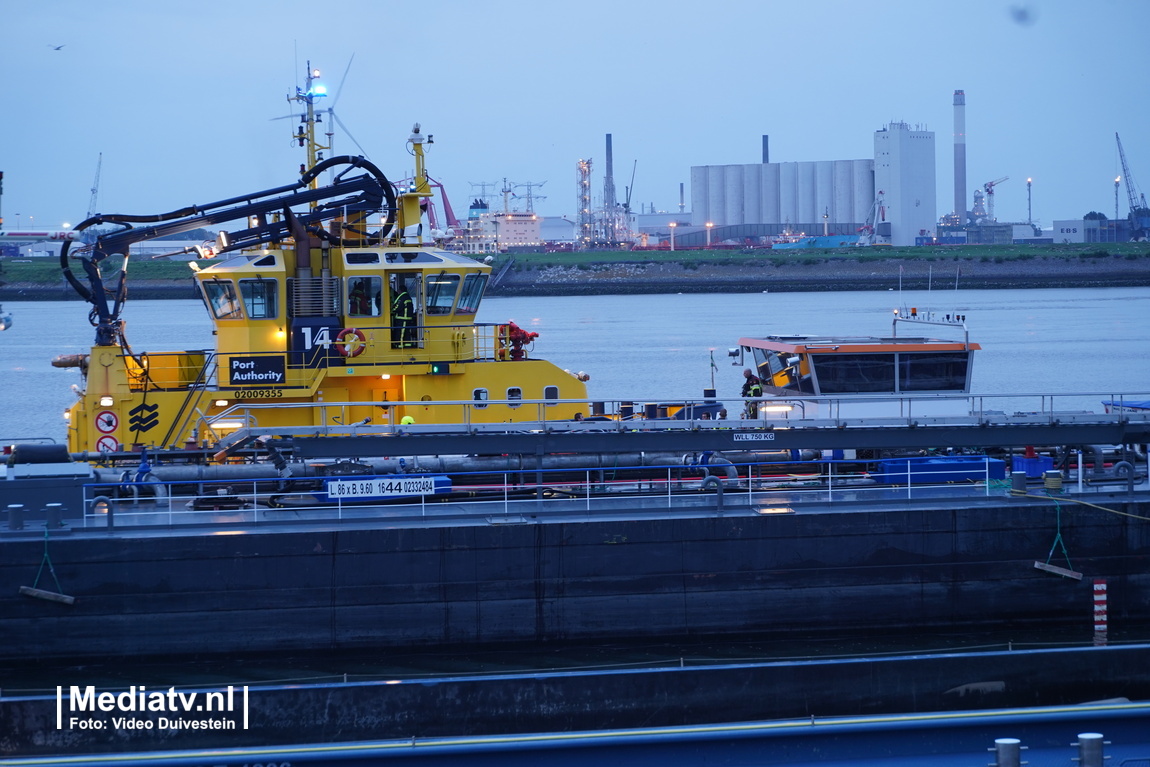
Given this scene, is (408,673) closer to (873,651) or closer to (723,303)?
(873,651)

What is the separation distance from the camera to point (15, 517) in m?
17.6

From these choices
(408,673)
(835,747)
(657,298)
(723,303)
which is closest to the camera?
(835,747)

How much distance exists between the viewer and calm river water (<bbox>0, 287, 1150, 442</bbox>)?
62219mm

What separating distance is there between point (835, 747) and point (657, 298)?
15256 centimetres

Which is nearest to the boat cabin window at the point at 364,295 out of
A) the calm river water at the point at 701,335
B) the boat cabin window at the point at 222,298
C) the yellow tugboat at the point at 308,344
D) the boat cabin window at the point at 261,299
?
the yellow tugboat at the point at 308,344

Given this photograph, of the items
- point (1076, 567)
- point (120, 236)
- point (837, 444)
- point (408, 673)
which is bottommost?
point (408, 673)

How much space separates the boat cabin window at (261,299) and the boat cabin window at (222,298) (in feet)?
0.66

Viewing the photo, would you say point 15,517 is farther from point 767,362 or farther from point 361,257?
point 767,362

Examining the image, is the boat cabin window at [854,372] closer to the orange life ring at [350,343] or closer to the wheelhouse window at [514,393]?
the wheelhouse window at [514,393]

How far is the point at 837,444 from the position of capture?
67.6 feet

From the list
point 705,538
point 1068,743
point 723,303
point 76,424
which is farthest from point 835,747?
point 723,303

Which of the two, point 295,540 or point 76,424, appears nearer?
point 295,540

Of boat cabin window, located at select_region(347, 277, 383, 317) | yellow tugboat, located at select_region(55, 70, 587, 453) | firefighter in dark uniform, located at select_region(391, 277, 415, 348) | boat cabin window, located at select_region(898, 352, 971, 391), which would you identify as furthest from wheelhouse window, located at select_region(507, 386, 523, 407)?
boat cabin window, located at select_region(898, 352, 971, 391)

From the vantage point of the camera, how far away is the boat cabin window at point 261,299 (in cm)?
2216
